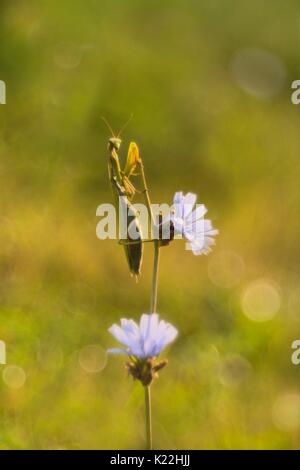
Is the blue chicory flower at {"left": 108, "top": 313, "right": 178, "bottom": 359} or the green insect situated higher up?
the green insect

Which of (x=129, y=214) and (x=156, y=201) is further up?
(x=156, y=201)

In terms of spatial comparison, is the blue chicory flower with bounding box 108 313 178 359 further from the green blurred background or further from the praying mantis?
the green blurred background

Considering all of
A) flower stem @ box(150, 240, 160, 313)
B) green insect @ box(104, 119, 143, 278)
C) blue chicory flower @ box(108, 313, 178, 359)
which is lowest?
blue chicory flower @ box(108, 313, 178, 359)

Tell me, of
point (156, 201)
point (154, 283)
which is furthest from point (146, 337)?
point (156, 201)

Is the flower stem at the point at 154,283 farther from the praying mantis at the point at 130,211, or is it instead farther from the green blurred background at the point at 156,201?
the green blurred background at the point at 156,201

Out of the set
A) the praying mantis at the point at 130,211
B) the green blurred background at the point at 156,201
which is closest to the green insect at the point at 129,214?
the praying mantis at the point at 130,211

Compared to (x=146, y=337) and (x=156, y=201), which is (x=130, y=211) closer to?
(x=146, y=337)

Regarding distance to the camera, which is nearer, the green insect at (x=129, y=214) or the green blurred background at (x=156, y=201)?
the green insect at (x=129, y=214)

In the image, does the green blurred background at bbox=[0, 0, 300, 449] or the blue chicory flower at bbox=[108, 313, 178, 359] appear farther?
the green blurred background at bbox=[0, 0, 300, 449]

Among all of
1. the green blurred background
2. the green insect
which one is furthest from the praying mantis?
the green blurred background
